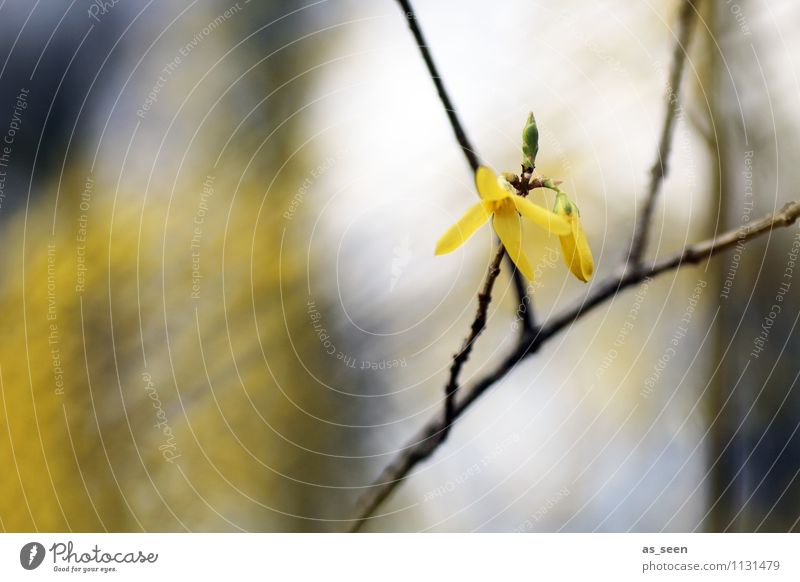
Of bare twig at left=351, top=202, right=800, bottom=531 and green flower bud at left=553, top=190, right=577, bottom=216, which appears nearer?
green flower bud at left=553, top=190, right=577, bottom=216

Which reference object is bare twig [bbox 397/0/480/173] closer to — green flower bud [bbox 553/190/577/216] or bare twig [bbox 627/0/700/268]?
green flower bud [bbox 553/190/577/216]

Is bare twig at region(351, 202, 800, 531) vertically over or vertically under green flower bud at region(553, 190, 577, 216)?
under

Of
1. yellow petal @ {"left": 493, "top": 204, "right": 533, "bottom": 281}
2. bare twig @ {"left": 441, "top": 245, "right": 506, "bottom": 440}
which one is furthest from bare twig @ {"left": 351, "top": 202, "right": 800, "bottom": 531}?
yellow petal @ {"left": 493, "top": 204, "right": 533, "bottom": 281}

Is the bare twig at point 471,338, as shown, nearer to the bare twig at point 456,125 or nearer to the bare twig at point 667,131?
the bare twig at point 456,125

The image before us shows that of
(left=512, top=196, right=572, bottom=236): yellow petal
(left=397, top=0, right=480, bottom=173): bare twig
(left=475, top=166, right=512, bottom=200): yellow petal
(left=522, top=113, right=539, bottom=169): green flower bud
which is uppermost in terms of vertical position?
(left=397, top=0, right=480, bottom=173): bare twig

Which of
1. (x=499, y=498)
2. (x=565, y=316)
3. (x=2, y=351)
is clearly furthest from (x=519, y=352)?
(x=2, y=351)

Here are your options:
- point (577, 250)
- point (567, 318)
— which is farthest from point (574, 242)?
point (567, 318)

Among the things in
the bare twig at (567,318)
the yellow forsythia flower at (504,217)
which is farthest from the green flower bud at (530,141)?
the bare twig at (567,318)
